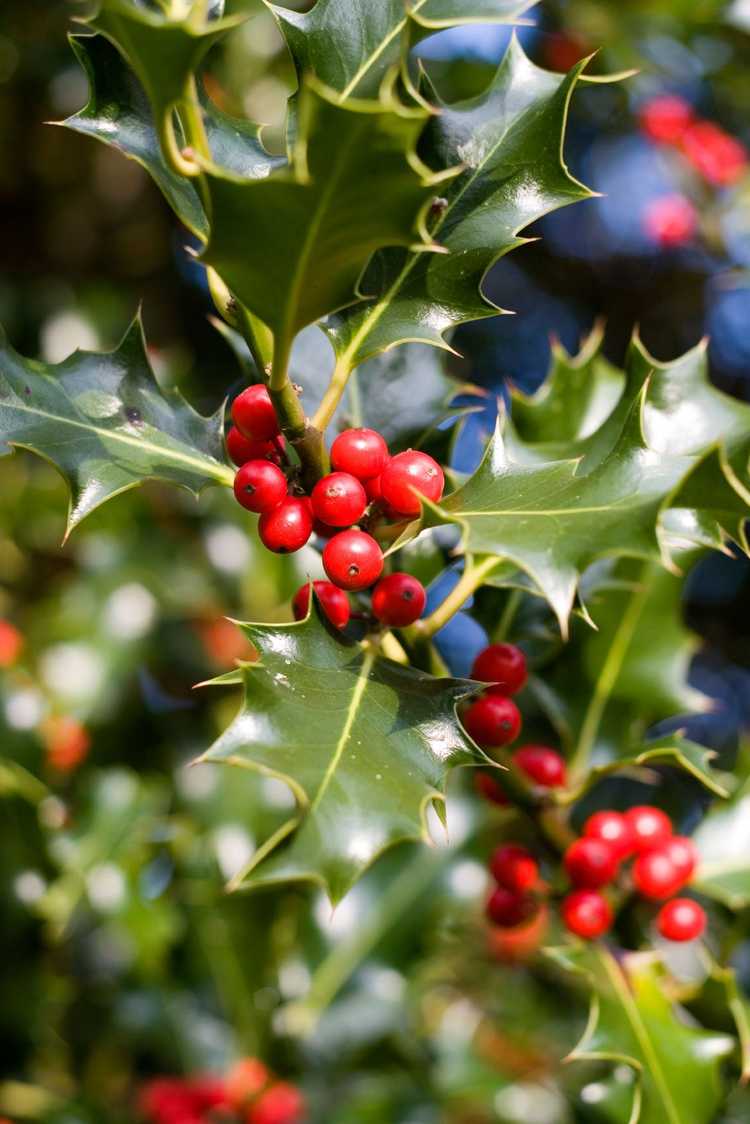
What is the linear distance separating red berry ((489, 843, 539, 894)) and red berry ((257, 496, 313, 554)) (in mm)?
523

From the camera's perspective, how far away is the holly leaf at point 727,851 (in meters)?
1.19

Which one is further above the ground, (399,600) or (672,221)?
(399,600)

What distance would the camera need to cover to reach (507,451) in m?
0.86

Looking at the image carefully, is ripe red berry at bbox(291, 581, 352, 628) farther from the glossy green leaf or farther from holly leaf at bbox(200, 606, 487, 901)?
the glossy green leaf

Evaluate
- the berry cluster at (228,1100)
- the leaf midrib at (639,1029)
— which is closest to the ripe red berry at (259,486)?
the leaf midrib at (639,1029)

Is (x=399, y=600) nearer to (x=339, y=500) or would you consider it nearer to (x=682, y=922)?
(x=339, y=500)

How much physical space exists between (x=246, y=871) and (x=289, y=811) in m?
1.02

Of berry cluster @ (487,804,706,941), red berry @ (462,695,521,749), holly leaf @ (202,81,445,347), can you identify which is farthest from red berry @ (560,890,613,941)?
holly leaf @ (202,81,445,347)

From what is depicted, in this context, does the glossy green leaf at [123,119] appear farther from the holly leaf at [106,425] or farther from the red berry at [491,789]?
the red berry at [491,789]

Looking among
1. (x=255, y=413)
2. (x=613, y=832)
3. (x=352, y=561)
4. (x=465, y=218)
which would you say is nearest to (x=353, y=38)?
(x=465, y=218)

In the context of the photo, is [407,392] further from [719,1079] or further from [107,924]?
[107,924]

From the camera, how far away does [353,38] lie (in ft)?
2.66

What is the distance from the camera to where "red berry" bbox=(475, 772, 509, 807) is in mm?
1065

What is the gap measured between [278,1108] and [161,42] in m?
1.55
